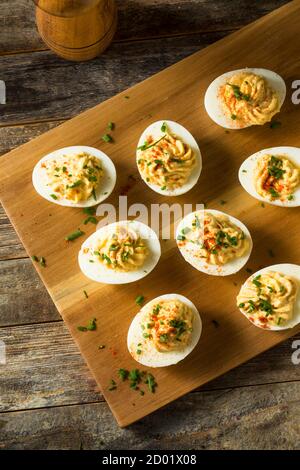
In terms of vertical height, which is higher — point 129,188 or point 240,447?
point 129,188

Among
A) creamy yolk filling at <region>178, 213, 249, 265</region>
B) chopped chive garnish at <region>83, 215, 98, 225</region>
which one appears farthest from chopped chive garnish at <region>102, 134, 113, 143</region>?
creamy yolk filling at <region>178, 213, 249, 265</region>

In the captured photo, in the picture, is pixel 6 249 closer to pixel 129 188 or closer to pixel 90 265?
pixel 90 265

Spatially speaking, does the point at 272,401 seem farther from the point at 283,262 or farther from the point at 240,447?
the point at 283,262

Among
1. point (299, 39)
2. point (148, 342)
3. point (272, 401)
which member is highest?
point (299, 39)

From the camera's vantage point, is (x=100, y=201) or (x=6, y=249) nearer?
(x=100, y=201)

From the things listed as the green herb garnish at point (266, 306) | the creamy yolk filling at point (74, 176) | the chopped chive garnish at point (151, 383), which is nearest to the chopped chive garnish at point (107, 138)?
the creamy yolk filling at point (74, 176)

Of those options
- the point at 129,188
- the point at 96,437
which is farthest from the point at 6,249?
the point at 96,437

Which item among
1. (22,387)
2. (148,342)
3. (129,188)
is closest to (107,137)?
(129,188)
